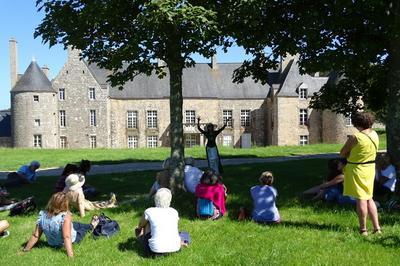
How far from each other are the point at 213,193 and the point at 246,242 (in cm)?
155

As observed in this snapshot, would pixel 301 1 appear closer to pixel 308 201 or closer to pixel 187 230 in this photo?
pixel 308 201

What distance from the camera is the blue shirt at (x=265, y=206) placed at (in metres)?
7.52

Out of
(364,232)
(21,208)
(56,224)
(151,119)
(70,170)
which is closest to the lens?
(364,232)

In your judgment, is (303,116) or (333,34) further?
(303,116)

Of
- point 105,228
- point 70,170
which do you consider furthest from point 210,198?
point 70,170

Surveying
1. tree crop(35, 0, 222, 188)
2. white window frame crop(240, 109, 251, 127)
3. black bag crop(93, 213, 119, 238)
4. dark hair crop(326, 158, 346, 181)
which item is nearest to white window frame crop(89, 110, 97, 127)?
white window frame crop(240, 109, 251, 127)

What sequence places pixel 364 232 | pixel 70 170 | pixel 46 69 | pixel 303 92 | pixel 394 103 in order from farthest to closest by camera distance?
pixel 46 69, pixel 303 92, pixel 70 170, pixel 394 103, pixel 364 232

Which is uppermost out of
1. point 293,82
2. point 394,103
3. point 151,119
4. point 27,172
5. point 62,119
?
point 293,82

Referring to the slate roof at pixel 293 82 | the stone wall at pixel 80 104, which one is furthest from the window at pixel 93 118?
the slate roof at pixel 293 82

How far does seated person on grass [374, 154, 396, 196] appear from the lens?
29.3 ft

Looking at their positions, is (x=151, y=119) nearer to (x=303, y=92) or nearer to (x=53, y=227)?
(x=303, y=92)

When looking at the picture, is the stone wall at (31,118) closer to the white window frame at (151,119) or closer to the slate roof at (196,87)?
the slate roof at (196,87)

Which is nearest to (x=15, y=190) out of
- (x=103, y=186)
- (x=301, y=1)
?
(x=103, y=186)

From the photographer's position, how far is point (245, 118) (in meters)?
50.2
